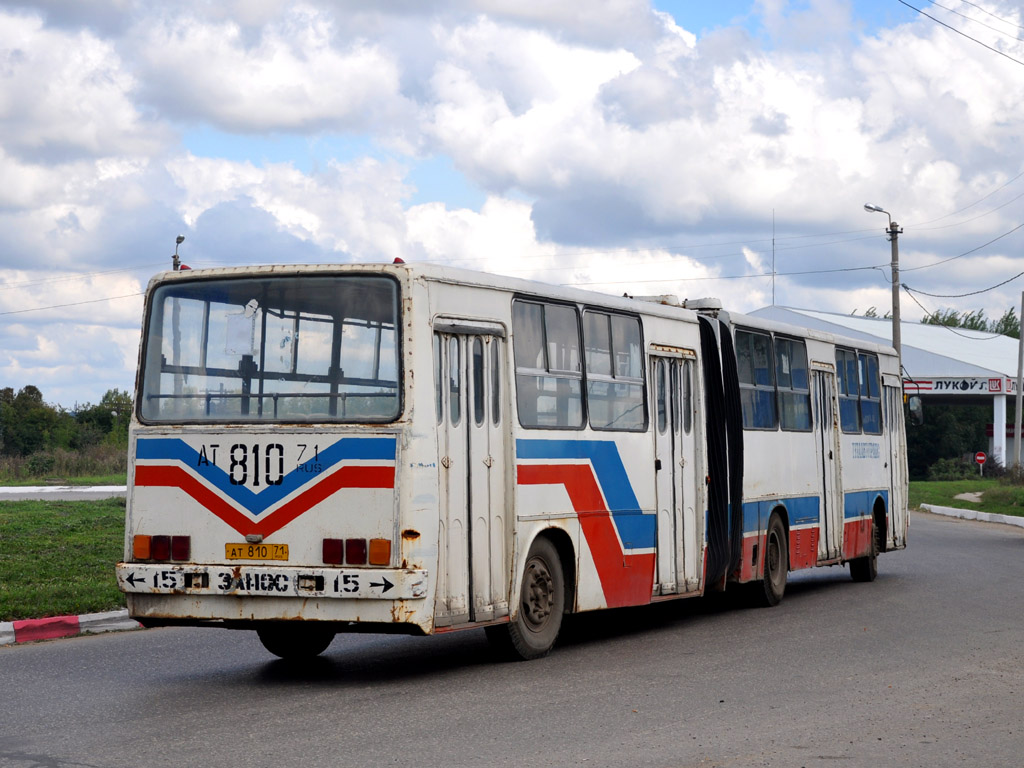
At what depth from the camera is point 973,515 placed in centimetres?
3594

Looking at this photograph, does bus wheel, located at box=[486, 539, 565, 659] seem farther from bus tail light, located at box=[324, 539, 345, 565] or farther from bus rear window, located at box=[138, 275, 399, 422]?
bus rear window, located at box=[138, 275, 399, 422]

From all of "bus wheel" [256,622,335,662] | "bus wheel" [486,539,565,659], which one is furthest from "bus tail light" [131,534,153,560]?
"bus wheel" [486,539,565,659]

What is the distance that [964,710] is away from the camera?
28.1 feet

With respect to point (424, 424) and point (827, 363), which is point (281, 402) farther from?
point (827, 363)

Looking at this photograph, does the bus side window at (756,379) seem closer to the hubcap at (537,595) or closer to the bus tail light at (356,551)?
the hubcap at (537,595)

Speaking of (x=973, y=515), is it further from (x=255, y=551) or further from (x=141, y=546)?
(x=141, y=546)

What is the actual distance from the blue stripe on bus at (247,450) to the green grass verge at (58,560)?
398 cm

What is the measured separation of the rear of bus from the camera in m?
9.20

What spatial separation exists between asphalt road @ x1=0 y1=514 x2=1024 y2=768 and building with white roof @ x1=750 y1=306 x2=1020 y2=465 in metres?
39.8

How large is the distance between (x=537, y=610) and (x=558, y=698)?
1.90 m

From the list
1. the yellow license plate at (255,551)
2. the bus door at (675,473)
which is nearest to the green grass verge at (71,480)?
the bus door at (675,473)

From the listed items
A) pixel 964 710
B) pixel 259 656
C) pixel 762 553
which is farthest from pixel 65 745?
pixel 762 553

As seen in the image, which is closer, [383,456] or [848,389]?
[383,456]

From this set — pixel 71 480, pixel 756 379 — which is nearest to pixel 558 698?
pixel 756 379
